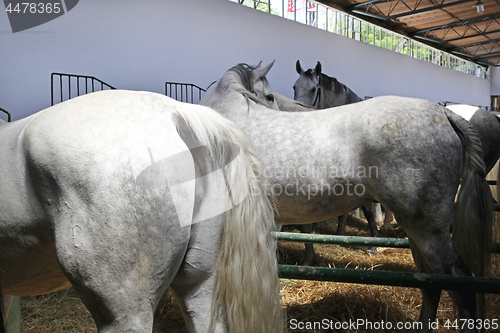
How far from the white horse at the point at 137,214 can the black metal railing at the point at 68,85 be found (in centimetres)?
407

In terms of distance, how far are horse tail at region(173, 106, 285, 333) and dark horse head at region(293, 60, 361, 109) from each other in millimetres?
3432

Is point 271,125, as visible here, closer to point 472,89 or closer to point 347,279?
point 347,279

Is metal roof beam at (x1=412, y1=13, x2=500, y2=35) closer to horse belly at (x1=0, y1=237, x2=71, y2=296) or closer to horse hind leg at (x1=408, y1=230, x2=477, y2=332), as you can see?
horse hind leg at (x1=408, y1=230, x2=477, y2=332)

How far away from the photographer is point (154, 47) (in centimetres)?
555

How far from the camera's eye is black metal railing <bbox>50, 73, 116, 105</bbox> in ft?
14.6

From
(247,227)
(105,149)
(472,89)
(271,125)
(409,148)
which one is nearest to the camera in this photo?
(105,149)

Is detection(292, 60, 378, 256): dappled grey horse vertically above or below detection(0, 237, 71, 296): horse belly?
above

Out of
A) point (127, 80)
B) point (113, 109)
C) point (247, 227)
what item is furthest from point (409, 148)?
point (127, 80)

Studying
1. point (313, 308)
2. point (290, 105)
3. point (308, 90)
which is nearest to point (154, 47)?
point (308, 90)

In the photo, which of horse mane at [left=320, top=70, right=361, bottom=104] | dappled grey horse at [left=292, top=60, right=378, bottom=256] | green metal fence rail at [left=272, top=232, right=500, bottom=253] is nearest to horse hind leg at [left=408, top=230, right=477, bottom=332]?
green metal fence rail at [left=272, top=232, right=500, bottom=253]

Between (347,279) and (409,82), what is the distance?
12.8 metres

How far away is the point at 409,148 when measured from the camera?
1.56 m

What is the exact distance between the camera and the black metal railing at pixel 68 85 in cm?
444

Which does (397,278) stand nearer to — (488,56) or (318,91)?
(318,91)
